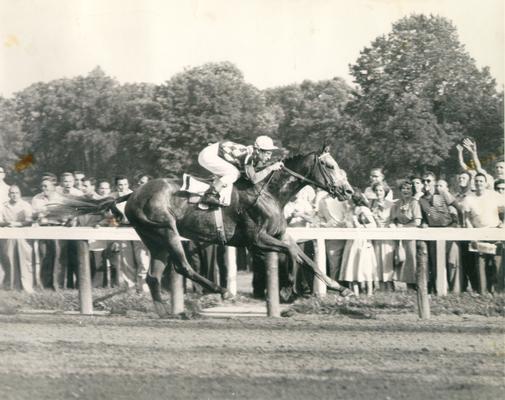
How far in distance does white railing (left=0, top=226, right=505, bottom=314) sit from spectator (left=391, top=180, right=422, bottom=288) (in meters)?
0.33

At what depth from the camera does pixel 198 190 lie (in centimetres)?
766

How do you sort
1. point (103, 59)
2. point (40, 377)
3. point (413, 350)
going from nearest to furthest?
point (40, 377), point (413, 350), point (103, 59)

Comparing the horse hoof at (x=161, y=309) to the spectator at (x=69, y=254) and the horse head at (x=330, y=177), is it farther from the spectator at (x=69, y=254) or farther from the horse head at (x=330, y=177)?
the horse head at (x=330, y=177)

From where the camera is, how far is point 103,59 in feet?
29.3

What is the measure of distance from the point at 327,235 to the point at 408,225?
961mm

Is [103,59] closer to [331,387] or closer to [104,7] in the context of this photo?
[104,7]

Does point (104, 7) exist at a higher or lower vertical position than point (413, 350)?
higher

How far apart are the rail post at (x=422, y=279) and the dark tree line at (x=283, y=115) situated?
1955 millimetres

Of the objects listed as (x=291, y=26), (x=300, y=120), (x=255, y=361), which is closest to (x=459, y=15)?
(x=291, y=26)

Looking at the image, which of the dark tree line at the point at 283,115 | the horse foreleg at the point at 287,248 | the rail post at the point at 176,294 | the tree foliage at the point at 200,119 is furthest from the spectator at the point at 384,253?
the tree foliage at the point at 200,119

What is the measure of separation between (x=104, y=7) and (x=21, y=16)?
1.05 m

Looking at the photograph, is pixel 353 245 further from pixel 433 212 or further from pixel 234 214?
pixel 234 214

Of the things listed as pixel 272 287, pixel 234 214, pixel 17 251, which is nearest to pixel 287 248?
pixel 272 287

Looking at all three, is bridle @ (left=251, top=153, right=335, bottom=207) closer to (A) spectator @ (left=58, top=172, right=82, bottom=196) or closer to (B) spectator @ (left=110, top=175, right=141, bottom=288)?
(B) spectator @ (left=110, top=175, right=141, bottom=288)
